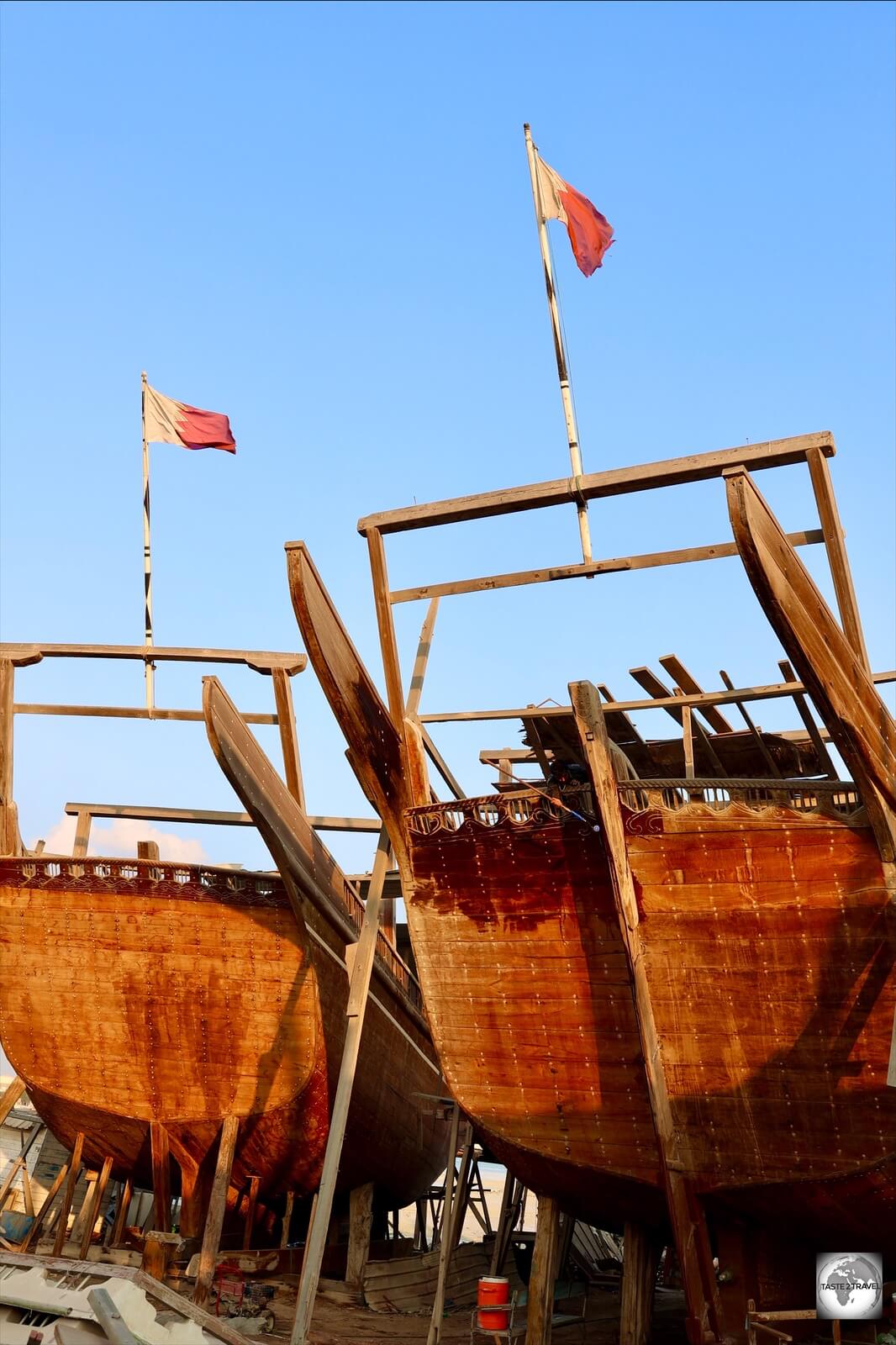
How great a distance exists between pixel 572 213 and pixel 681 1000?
6.75m

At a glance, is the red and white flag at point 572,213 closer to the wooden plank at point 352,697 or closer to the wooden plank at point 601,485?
the wooden plank at point 601,485

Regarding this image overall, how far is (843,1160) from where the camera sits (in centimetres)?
897

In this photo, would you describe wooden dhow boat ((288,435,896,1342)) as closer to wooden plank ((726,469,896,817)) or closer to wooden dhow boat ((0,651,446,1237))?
wooden plank ((726,469,896,817))

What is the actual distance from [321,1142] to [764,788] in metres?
6.71

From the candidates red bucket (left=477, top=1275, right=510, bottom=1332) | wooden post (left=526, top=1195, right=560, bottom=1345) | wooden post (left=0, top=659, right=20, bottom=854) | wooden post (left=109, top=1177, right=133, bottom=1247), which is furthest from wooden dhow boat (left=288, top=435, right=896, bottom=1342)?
wooden post (left=109, top=1177, right=133, bottom=1247)

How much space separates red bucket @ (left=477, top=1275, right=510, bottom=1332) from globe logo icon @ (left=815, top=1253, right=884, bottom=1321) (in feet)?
7.42

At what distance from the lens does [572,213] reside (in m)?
11.4

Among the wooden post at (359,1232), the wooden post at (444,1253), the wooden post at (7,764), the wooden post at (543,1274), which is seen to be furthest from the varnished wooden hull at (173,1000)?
the wooden post at (543,1274)

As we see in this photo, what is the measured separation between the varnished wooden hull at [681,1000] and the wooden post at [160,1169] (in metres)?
4.20

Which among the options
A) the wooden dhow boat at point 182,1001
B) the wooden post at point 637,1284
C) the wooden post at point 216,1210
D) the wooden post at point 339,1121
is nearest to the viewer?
the wooden post at point 339,1121

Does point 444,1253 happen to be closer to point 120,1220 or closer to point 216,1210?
point 216,1210

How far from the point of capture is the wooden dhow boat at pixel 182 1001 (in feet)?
41.3

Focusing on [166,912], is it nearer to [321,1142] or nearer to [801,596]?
[321,1142]

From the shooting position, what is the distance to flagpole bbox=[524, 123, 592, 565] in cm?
1012
